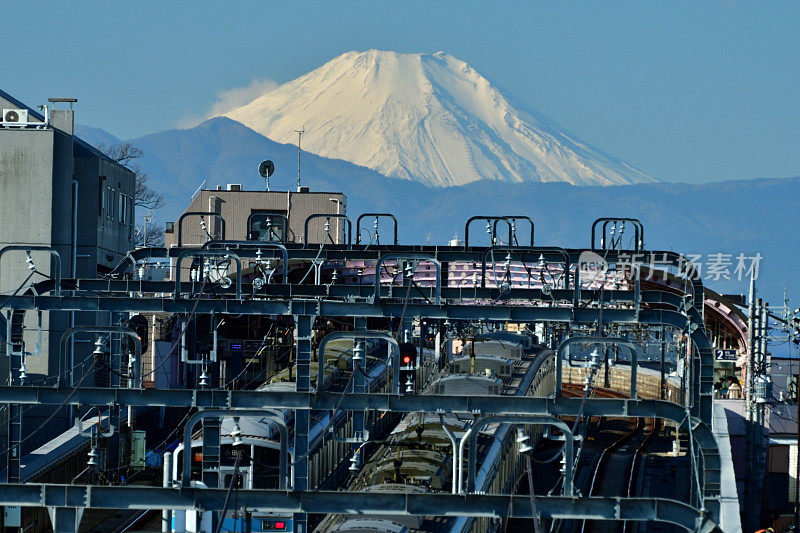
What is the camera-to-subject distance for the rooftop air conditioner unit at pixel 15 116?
3903cm

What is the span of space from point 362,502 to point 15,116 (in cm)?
2841

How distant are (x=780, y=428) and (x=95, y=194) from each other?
24.6 m

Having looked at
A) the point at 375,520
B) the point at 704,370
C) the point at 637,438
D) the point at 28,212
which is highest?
the point at 28,212

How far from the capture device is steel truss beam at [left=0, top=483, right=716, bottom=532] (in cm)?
1448

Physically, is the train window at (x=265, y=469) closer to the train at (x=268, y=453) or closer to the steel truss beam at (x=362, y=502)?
the train at (x=268, y=453)

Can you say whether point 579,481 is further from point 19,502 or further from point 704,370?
point 19,502

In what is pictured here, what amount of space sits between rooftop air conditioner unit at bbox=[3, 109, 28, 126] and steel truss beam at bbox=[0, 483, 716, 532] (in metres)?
26.6

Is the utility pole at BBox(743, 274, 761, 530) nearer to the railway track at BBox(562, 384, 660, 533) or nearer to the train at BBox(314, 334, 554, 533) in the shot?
the railway track at BBox(562, 384, 660, 533)

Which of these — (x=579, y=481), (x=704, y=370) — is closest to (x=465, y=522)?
(x=704, y=370)

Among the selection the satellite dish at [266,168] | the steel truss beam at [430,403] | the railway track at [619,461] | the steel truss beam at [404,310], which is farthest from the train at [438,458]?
the satellite dish at [266,168]

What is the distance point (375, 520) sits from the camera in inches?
692

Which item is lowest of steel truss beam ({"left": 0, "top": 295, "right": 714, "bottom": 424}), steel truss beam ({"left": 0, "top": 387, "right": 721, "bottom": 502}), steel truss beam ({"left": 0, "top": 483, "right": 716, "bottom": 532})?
steel truss beam ({"left": 0, "top": 483, "right": 716, "bottom": 532})

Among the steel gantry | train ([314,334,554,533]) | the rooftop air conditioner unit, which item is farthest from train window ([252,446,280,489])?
the rooftop air conditioner unit

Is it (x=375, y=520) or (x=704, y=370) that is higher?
(x=704, y=370)
